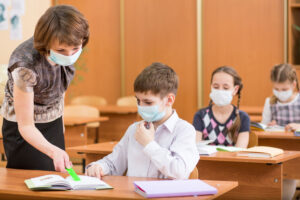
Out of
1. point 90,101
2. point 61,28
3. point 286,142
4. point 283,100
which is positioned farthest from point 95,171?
point 90,101

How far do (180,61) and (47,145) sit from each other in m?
5.68

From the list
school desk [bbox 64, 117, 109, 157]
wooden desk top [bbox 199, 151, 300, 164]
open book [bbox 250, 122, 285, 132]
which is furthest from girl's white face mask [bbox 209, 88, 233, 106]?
school desk [bbox 64, 117, 109, 157]

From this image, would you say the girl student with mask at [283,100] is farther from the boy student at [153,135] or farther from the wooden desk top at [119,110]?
the boy student at [153,135]

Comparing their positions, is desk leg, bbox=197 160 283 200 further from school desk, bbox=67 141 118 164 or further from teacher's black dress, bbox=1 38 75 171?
teacher's black dress, bbox=1 38 75 171

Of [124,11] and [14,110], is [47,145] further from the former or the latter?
[124,11]

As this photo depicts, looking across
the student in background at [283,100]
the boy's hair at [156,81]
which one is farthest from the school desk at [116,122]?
the boy's hair at [156,81]

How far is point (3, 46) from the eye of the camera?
175 inches

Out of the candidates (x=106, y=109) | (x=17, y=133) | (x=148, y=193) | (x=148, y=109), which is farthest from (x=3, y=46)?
(x=148, y=193)

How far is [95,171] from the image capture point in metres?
2.11

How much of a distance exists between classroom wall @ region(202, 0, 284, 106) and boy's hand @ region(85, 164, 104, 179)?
526 centimetres

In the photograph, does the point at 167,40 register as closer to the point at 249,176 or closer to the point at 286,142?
the point at 286,142

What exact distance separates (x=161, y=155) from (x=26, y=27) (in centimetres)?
310

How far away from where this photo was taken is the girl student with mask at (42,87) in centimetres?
197

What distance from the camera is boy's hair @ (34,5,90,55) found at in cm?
195
